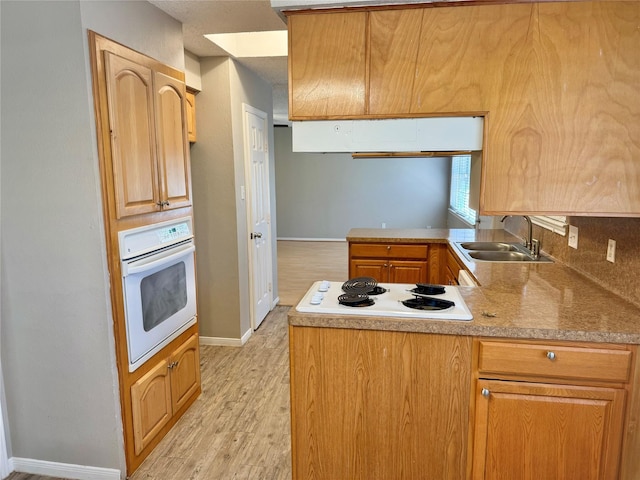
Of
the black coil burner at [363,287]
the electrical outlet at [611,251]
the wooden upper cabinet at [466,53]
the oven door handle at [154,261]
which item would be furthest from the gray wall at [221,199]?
the electrical outlet at [611,251]

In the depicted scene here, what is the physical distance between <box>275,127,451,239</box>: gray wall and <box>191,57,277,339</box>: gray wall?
4.58 meters

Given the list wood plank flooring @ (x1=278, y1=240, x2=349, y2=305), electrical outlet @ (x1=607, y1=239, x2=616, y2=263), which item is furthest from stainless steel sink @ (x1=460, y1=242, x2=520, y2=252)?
wood plank flooring @ (x1=278, y1=240, x2=349, y2=305)

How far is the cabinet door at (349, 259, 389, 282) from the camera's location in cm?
→ 365

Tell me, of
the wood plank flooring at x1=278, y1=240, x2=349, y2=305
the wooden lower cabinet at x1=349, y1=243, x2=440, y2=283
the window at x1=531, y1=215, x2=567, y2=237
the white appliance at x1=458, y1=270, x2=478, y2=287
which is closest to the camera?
the white appliance at x1=458, y1=270, x2=478, y2=287

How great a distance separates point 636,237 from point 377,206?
22.2ft

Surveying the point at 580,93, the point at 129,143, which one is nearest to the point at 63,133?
the point at 129,143

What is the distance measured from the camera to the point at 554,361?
1567 mm

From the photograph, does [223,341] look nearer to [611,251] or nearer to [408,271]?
[408,271]

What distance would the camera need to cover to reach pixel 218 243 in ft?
11.9

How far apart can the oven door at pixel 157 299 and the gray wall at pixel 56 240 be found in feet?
0.38

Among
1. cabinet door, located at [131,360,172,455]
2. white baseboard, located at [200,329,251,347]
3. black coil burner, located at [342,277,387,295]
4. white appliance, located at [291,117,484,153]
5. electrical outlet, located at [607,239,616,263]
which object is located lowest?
white baseboard, located at [200,329,251,347]

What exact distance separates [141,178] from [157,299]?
64cm

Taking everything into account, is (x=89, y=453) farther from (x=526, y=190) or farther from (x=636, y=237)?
(x=636, y=237)

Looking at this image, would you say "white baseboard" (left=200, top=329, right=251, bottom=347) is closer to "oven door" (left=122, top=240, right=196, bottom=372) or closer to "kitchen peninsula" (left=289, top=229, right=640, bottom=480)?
"oven door" (left=122, top=240, right=196, bottom=372)
